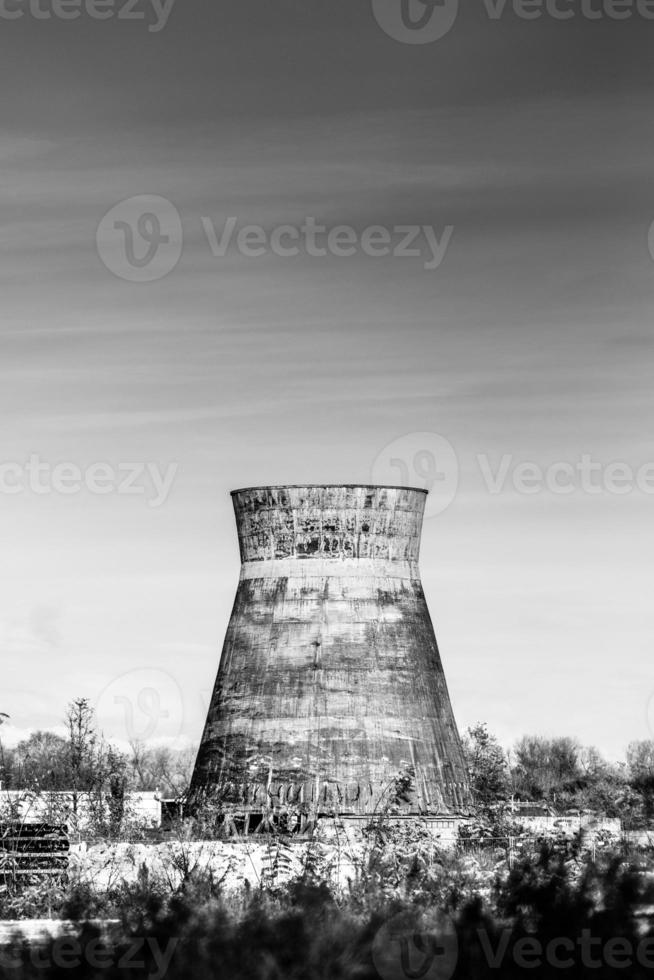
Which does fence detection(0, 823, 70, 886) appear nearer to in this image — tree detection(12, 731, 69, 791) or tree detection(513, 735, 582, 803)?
tree detection(12, 731, 69, 791)

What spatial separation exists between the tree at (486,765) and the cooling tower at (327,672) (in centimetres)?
1028

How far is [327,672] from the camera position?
3728 cm

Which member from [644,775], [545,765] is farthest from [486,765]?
[545,765]

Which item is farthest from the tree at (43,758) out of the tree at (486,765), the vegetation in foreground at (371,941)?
the vegetation in foreground at (371,941)

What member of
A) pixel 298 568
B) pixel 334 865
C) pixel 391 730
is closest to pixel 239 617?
pixel 298 568

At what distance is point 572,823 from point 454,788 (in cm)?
353

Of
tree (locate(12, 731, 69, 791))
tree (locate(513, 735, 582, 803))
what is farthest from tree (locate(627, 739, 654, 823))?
tree (locate(12, 731, 69, 791))

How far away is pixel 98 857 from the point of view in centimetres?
2833

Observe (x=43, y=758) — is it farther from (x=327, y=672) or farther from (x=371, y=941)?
(x=371, y=941)

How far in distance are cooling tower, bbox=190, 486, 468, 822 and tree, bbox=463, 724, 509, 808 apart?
1028 cm

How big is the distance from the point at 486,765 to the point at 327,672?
2582 centimetres

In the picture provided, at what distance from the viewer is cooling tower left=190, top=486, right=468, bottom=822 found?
36.7 metres

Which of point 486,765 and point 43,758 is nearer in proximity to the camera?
point 486,765

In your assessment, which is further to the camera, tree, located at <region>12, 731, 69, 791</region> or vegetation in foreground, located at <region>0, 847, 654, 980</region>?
tree, located at <region>12, 731, 69, 791</region>
